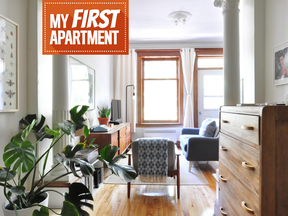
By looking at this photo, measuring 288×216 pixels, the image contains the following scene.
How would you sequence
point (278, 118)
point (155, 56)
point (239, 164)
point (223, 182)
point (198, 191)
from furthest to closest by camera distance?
point (155, 56) < point (198, 191) < point (223, 182) < point (239, 164) < point (278, 118)

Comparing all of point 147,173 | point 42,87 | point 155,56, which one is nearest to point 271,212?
point 147,173

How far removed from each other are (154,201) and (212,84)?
4.43m

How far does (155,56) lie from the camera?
6.14 meters

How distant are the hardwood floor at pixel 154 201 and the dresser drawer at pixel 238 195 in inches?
30.2

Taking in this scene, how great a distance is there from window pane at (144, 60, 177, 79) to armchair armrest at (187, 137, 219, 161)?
3081 mm

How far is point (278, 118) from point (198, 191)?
6.98 ft

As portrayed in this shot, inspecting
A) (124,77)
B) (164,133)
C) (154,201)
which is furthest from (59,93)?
(164,133)

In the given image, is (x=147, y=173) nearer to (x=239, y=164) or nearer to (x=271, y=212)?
(x=239, y=164)

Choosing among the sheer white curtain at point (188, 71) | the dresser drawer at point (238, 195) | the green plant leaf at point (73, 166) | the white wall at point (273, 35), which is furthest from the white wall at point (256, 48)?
the sheer white curtain at point (188, 71)

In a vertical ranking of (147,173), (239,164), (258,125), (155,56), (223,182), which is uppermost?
(155,56)

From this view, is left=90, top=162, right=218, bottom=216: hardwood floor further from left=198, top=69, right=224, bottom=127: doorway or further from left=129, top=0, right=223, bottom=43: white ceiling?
left=198, top=69, right=224, bottom=127: doorway

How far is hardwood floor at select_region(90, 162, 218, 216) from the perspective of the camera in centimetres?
233

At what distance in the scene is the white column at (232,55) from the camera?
2.20 m

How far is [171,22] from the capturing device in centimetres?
446
